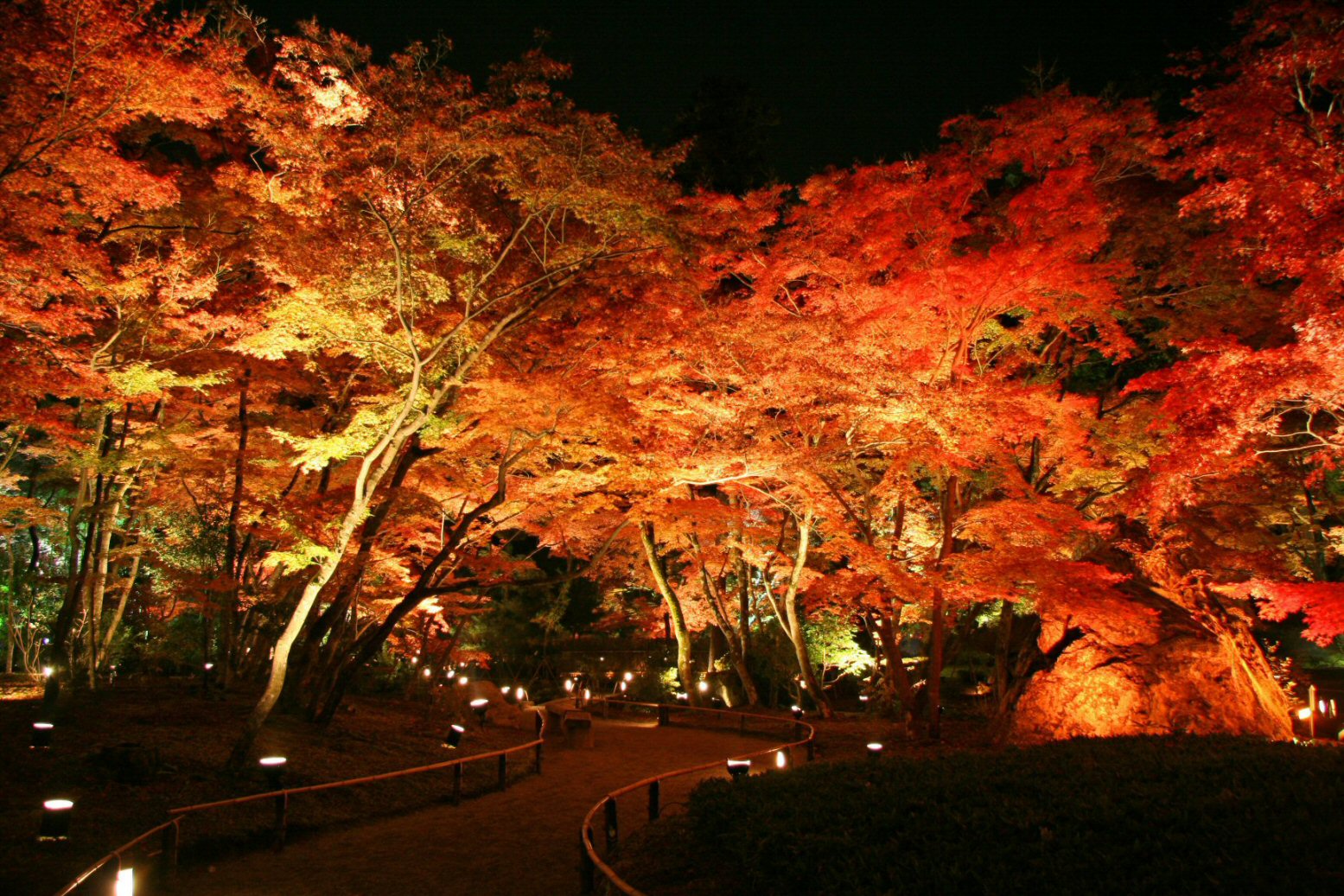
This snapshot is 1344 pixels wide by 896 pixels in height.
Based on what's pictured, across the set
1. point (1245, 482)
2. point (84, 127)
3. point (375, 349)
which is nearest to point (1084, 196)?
point (1245, 482)

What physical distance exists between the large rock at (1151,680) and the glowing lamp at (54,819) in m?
11.1

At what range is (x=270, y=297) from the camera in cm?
1164

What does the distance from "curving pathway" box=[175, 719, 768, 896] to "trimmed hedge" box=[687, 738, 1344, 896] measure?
1.97 meters

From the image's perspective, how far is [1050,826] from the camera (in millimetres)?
4043

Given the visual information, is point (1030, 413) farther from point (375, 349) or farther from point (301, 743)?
point (301, 743)

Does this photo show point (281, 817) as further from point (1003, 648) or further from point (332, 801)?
point (1003, 648)

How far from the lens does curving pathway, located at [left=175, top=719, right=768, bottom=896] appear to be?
20.0ft

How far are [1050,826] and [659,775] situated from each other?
20.1 ft

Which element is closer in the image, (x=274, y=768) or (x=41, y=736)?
(x=274, y=768)

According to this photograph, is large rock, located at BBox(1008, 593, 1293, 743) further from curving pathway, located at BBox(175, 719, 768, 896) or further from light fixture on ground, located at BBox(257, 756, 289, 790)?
light fixture on ground, located at BBox(257, 756, 289, 790)

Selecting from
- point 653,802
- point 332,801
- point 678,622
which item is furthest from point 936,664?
point 332,801

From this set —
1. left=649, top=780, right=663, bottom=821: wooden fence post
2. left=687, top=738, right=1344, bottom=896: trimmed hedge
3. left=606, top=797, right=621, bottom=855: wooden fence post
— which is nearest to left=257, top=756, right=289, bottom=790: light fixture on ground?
left=606, top=797, right=621, bottom=855: wooden fence post

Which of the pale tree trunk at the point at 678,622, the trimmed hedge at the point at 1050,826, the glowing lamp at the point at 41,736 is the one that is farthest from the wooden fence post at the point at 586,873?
the pale tree trunk at the point at 678,622

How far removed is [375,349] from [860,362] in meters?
7.33
